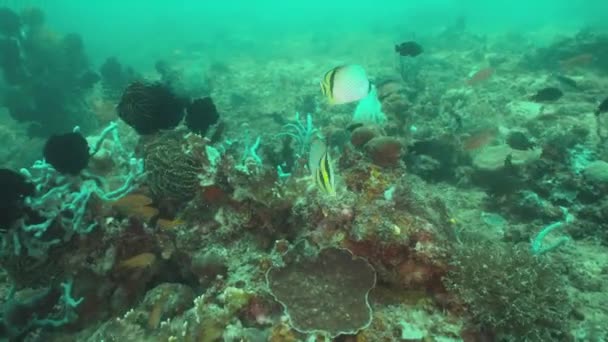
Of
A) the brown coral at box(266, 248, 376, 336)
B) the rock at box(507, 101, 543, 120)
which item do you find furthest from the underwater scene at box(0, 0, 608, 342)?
the rock at box(507, 101, 543, 120)

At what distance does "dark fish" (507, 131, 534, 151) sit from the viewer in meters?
8.78

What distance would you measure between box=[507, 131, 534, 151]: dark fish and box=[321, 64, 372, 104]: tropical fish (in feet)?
20.7

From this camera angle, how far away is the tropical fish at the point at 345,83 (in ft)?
12.6

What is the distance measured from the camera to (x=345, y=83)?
12.8 feet

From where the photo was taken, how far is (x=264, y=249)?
4414 mm

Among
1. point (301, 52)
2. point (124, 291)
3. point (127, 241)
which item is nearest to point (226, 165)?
point (127, 241)

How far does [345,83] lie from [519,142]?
6.77 m

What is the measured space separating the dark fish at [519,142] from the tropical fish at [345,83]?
20.7 ft

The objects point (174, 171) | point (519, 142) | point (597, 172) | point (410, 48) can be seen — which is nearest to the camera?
point (174, 171)

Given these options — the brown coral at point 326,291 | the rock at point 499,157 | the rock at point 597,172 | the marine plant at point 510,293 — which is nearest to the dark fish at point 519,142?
the rock at point 499,157

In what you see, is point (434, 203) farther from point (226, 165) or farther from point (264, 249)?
point (226, 165)

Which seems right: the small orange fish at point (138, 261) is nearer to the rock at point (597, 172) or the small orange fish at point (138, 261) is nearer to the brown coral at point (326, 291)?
the brown coral at point (326, 291)

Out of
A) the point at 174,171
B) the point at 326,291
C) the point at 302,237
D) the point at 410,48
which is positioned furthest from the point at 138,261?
the point at 410,48

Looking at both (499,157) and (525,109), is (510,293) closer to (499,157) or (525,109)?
(499,157)
